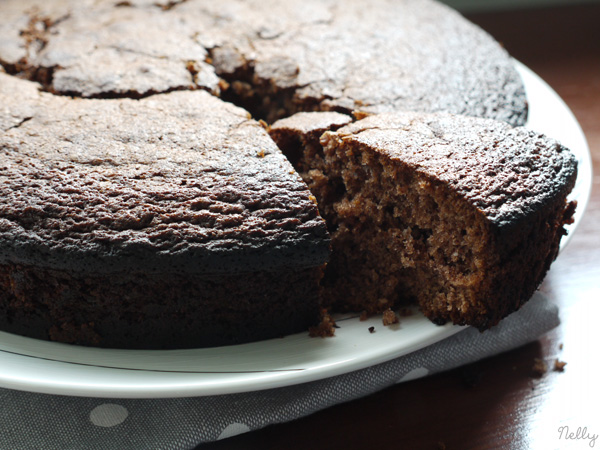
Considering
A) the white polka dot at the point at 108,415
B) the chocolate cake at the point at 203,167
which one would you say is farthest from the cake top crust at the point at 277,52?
the white polka dot at the point at 108,415

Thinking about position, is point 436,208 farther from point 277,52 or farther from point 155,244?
point 277,52

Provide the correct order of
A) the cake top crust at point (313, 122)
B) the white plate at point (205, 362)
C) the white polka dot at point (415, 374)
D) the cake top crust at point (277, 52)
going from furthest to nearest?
1. the cake top crust at point (277, 52)
2. the cake top crust at point (313, 122)
3. the white polka dot at point (415, 374)
4. the white plate at point (205, 362)

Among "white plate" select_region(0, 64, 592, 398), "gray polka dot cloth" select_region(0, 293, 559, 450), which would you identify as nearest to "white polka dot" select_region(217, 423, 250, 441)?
"gray polka dot cloth" select_region(0, 293, 559, 450)

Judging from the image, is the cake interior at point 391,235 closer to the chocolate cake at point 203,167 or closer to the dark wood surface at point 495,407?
the chocolate cake at point 203,167

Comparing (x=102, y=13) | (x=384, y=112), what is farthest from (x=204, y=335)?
(x=102, y=13)

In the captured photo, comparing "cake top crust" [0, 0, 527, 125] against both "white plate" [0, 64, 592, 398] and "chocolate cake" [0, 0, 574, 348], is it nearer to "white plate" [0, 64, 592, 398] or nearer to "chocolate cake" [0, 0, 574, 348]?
"chocolate cake" [0, 0, 574, 348]
